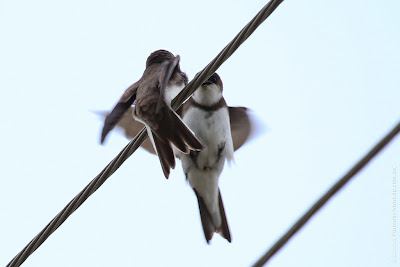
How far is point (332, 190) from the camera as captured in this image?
6.88 ft

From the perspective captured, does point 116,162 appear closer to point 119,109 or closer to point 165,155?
point 165,155

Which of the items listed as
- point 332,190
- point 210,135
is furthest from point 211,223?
point 332,190

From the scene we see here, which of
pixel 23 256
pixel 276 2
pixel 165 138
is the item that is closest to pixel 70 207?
pixel 23 256

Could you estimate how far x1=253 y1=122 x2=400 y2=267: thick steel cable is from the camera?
6.88ft

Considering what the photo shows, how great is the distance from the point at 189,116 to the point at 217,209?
0.70 m

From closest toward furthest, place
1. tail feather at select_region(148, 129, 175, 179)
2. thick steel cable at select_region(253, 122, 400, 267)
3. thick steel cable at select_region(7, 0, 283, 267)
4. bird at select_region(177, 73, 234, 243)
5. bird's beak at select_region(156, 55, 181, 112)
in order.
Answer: thick steel cable at select_region(253, 122, 400, 267), thick steel cable at select_region(7, 0, 283, 267), bird's beak at select_region(156, 55, 181, 112), tail feather at select_region(148, 129, 175, 179), bird at select_region(177, 73, 234, 243)

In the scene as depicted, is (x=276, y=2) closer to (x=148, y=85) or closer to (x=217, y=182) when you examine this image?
(x=148, y=85)

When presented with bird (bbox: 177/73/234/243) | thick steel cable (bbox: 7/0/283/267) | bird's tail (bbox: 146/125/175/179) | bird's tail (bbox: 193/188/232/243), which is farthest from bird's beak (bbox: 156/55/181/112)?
bird's tail (bbox: 193/188/232/243)

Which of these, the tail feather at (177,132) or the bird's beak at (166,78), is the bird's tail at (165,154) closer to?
the tail feather at (177,132)

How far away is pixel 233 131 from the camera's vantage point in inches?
178

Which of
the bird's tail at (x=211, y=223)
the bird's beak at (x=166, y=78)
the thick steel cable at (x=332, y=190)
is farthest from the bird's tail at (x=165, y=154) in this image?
the thick steel cable at (x=332, y=190)

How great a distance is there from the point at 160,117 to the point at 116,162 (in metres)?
0.62

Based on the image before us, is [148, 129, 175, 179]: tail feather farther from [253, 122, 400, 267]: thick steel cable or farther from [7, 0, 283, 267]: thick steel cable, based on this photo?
[253, 122, 400, 267]: thick steel cable

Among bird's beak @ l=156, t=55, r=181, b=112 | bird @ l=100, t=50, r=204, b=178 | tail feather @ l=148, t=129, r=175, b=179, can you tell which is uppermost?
bird's beak @ l=156, t=55, r=181, b=112
